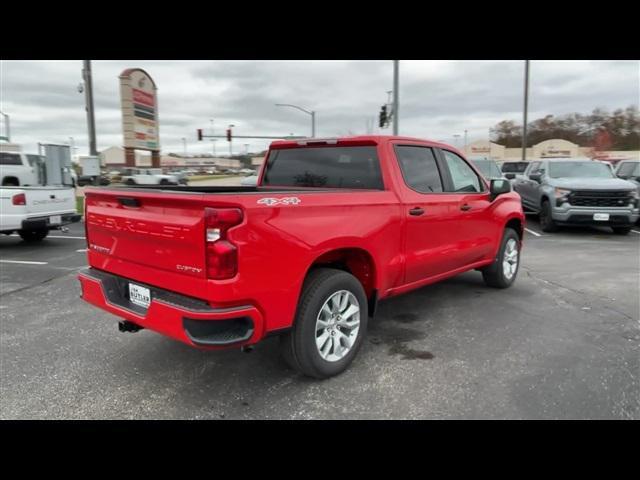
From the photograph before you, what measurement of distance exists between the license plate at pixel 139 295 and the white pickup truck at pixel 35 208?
22.6 feet

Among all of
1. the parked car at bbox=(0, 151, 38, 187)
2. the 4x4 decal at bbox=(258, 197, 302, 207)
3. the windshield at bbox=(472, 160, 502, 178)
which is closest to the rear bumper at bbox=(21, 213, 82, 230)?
the 4x4 decal at bbox=(258, 197, 302, 207)

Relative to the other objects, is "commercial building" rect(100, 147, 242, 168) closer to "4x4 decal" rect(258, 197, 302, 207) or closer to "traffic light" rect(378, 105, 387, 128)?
"traffic light" rect(378, 105, 387, 128)

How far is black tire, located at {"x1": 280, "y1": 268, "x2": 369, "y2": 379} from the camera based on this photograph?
333cm

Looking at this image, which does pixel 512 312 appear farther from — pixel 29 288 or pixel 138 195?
pixel 29 288

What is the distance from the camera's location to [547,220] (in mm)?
11570

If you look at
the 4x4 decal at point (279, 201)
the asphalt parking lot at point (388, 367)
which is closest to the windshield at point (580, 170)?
the asphalt parking lot at point (388, 367)

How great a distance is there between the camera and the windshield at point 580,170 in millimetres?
11884

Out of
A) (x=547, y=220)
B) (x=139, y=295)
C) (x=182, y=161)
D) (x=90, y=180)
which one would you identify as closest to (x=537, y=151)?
(x=90, y=180)

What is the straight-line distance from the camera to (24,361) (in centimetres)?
402

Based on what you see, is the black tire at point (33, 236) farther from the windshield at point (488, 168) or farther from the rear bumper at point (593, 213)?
the windshield at point (488, 168)

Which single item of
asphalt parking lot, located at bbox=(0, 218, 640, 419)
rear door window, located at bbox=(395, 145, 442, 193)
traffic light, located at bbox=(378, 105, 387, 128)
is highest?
traffic light, located at bbox=(378, 105, 387, 128)

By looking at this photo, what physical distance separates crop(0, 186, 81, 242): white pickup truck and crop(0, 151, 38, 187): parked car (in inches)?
339

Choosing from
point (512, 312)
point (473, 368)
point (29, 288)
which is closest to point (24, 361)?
point (29, 288)
